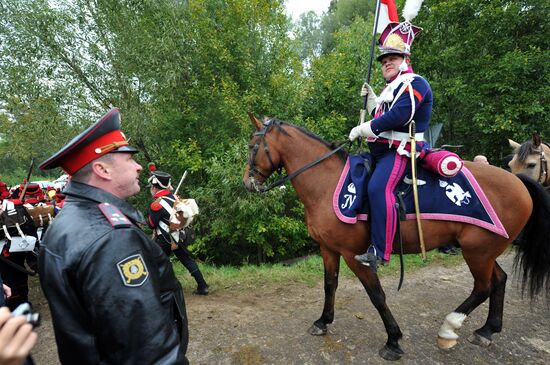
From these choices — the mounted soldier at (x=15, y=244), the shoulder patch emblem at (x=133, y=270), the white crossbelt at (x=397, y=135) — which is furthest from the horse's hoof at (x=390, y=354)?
the mounted soldier at (x=15, y=244)

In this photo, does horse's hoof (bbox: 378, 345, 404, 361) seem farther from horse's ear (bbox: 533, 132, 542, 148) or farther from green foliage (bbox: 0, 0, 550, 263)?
green foliage (bbox: 0, 0, 550, 263)

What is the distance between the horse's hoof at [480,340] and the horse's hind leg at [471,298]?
0.31 m

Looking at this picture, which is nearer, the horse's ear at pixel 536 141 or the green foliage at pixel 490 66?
the horse's ear at pixel 536 141

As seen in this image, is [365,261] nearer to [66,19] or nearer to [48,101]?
[48,101]

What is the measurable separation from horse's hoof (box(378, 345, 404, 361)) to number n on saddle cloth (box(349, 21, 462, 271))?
1.00 meters

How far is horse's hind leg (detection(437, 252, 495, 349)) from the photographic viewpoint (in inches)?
131

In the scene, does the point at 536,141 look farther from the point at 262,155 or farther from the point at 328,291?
the point at 262,155

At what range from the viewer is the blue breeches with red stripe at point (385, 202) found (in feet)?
10.2

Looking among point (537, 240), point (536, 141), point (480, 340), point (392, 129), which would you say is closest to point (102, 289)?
point (392, 129)

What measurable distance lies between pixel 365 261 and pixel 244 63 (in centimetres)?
746

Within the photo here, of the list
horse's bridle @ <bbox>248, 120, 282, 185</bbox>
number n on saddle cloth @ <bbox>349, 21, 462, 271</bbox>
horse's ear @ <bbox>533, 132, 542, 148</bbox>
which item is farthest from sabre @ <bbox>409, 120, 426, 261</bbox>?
horse's ear @ <bbox>533, 132, 542, 148</bbox>

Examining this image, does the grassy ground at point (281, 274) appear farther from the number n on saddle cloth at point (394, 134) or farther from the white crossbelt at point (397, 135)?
the white crossbelt at point (397, 135)

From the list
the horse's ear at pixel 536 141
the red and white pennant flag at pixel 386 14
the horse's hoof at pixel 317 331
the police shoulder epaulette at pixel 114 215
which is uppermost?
the red and white pennant flag at pixel 386 14

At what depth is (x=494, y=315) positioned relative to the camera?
11.8 ft
